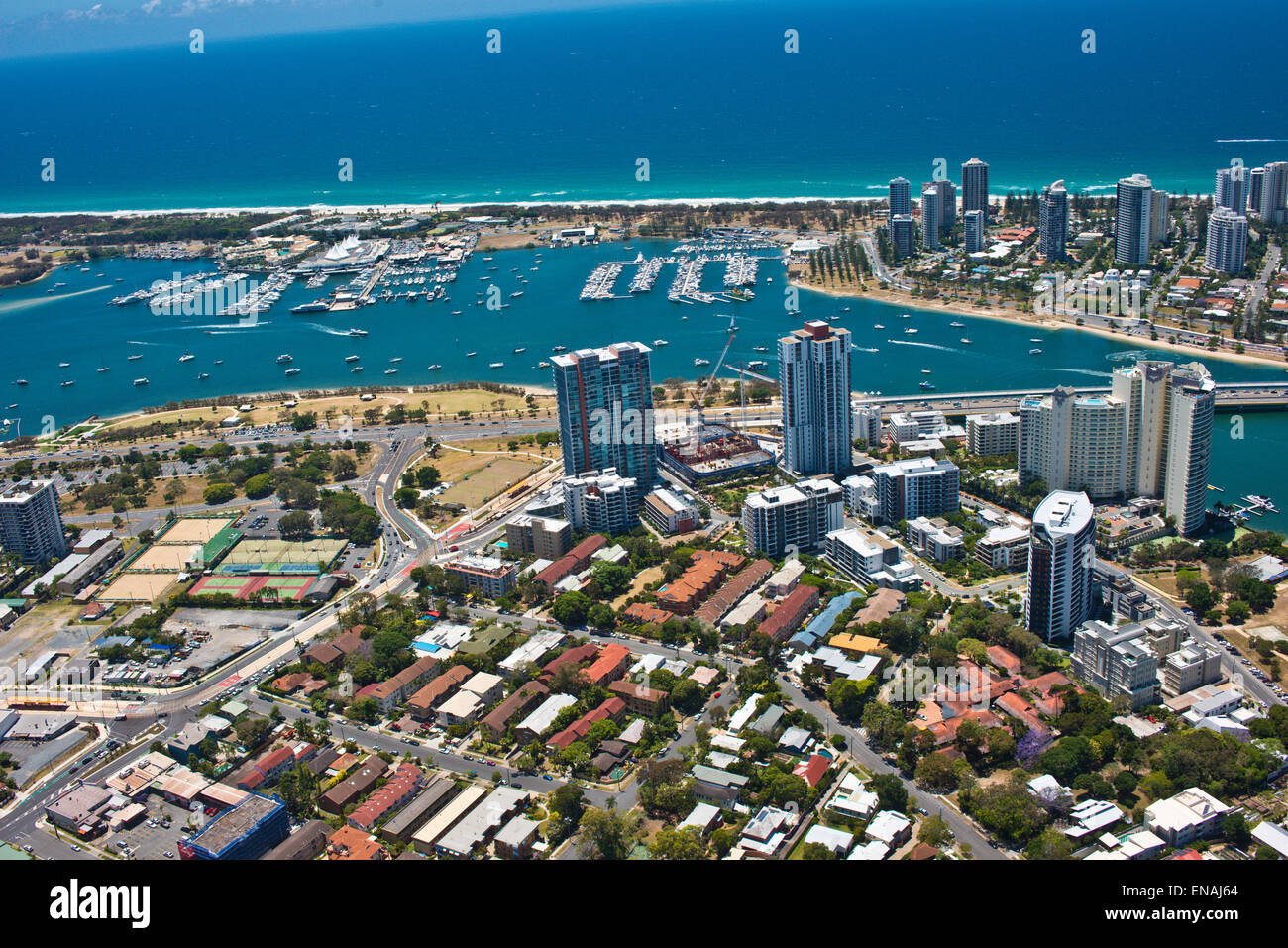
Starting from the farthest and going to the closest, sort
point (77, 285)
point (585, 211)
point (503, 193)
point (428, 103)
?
1. point (428, 103)
2. point (503, 193)
3. point (585, 211)
4. point (77, 285)

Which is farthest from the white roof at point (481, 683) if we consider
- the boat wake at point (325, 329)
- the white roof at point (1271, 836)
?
the boat wake at point (325, 329)

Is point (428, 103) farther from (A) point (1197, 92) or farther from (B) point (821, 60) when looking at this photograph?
(A) point (1197, 92)

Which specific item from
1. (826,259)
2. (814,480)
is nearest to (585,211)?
(826,259)

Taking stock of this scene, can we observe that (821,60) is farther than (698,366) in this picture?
Yes

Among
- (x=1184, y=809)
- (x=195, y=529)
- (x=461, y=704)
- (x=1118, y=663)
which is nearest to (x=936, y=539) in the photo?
(x=1118, y=663)

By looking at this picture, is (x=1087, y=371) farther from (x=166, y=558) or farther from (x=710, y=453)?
(x=166, y=558)

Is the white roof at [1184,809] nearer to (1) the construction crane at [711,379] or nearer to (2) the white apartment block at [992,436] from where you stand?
(2) the white apartment block at [992,436]
